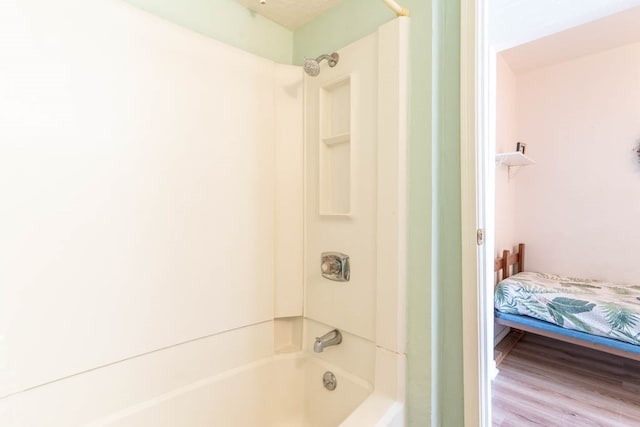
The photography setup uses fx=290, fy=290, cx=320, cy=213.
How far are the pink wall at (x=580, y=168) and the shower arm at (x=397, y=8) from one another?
2442 millimetres

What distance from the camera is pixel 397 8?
3.51ft

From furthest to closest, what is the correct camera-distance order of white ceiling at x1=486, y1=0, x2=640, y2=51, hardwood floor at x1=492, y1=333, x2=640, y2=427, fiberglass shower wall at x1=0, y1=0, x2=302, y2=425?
hardwood floor at x1=492, y1=333, x2=640, y2=427, white ceiling at x1=486, y1=0, x2=640, y2=51, fiberglass shower wall at x1=0, y1=0, x2=302, y2=425

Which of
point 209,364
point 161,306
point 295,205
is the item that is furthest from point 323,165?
point 209,364

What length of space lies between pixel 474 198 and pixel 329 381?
3.35 feet

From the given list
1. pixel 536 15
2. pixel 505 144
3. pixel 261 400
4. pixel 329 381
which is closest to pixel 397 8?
pixel 536 15

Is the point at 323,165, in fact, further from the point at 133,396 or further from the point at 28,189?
the point at 133,396

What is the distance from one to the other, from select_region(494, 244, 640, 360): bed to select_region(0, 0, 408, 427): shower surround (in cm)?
198

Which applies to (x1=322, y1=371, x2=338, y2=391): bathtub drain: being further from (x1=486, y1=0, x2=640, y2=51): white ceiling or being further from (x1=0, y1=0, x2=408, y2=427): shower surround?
(x1=486, y1=0, x2=640, y2=51): white ceiling

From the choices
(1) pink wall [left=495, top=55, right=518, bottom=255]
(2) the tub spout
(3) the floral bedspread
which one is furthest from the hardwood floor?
(2) the tub spout

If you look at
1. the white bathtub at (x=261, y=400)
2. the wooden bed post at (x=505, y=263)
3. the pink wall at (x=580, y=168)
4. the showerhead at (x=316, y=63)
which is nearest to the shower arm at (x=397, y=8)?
the showerhead at (x=316, y=63)

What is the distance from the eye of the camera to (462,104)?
104cm

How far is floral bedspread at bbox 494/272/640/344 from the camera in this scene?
205cm

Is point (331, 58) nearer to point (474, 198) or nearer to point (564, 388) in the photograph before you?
point (474, 198)

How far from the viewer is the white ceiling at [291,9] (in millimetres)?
1367
